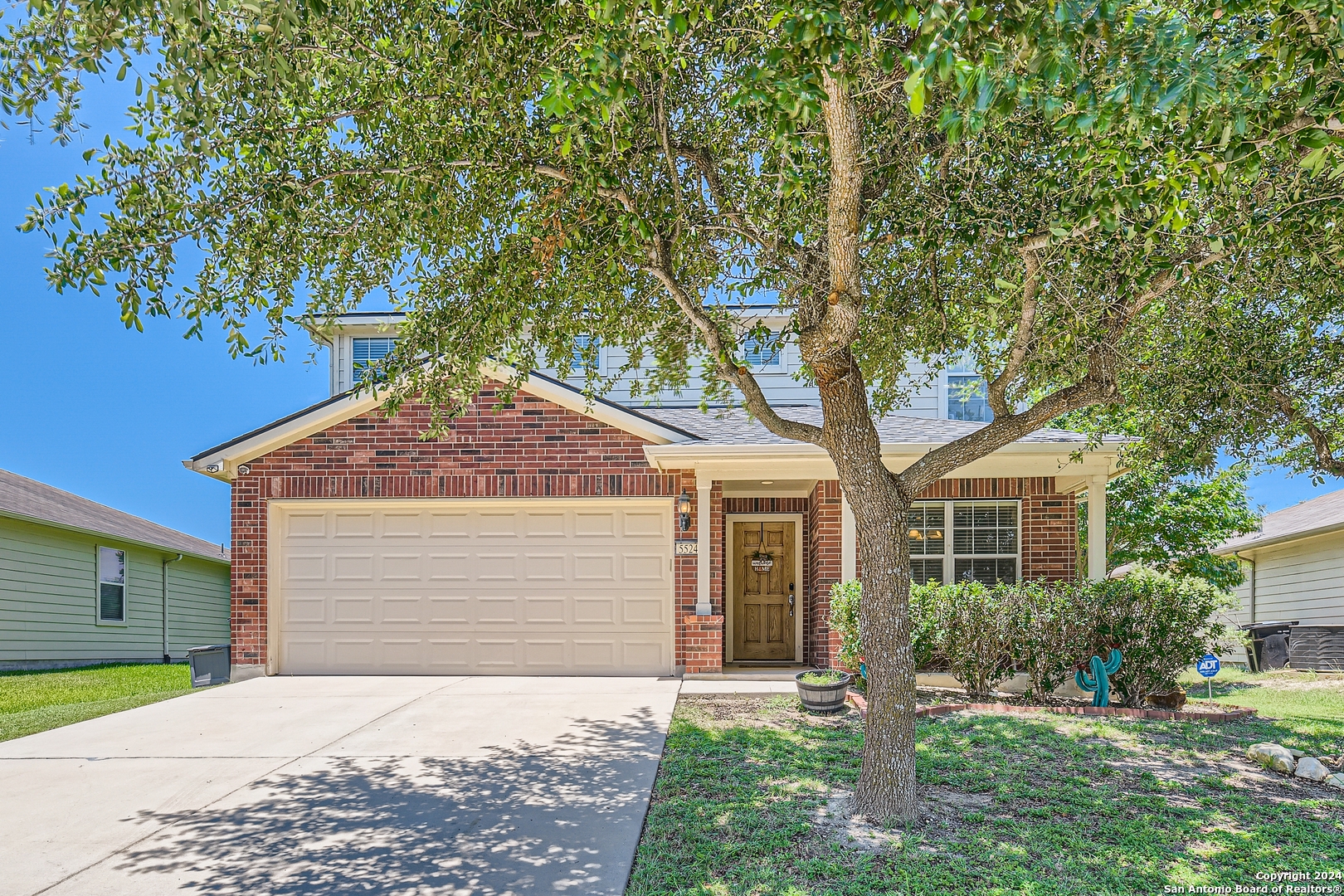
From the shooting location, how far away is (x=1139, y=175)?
4.42m

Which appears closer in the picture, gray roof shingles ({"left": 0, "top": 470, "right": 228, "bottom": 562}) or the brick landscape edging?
the brick landscape edging

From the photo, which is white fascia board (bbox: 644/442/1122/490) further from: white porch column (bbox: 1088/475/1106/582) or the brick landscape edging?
the brick landscape edging

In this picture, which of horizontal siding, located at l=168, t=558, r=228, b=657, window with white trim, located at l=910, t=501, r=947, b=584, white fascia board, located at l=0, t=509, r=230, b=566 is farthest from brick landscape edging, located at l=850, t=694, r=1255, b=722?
horizontal siding, located at l=168, t=558, r=228, b=657

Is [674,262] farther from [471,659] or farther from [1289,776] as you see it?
[471,659]

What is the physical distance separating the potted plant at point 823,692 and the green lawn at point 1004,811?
0.34 meters

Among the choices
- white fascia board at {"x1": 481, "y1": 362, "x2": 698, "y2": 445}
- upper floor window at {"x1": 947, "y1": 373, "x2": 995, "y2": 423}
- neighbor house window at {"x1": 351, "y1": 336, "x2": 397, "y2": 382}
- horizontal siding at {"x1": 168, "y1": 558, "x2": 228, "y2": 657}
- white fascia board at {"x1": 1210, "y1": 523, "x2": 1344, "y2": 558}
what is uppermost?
neighbor house window at {"x1": 351, "y1": 336, "x2": 397, "y2": 382}

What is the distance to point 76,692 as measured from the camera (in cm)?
1146

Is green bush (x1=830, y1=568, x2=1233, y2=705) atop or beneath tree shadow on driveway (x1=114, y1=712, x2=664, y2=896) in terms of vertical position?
atop

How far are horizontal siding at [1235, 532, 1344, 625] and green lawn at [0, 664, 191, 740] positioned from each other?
17629 mm

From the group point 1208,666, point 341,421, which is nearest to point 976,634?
point 1208,666

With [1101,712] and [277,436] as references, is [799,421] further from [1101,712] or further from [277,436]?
[277,436]

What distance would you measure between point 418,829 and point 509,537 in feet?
21.6

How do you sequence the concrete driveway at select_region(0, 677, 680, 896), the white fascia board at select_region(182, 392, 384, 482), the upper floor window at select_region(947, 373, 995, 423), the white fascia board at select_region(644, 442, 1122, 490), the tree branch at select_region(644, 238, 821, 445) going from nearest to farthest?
1. the concrete driveway at select_region(0, 677, 680, 896)
2. the tree branch at select_region(644, 238, 821, 445)
3. the white fascia board at select_region(644, 442, 1122, 490)
4. the white fascia board at select_region(182, 392, 384, 482)
5. the upper floor window at select_region(947, 373, 995, 423)

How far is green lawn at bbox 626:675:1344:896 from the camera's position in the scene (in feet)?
14.1
